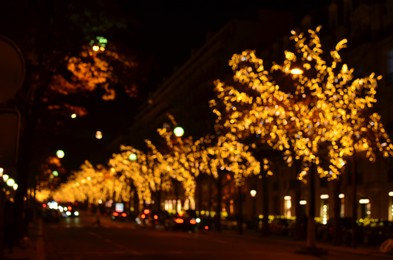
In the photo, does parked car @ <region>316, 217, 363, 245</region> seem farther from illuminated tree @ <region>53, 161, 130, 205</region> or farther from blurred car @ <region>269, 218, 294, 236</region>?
illuminated tree @ <region>53, 161, 130, 205</region>

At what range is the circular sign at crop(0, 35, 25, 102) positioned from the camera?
5980 millimetres

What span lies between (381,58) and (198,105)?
147 feet

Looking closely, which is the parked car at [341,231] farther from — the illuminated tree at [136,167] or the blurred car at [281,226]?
the illuminated tree at [136,167]

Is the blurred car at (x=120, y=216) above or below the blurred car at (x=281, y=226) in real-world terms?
below

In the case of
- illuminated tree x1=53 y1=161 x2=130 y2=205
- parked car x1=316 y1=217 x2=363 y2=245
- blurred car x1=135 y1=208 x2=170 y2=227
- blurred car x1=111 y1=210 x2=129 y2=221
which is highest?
illuminated tree x1=53 y1=161 x2=130 y2=205

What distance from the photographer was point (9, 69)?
603 cm

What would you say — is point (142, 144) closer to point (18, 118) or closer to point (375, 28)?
point (375, 28)

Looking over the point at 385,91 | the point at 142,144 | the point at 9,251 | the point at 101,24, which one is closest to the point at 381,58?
the point at 385,91

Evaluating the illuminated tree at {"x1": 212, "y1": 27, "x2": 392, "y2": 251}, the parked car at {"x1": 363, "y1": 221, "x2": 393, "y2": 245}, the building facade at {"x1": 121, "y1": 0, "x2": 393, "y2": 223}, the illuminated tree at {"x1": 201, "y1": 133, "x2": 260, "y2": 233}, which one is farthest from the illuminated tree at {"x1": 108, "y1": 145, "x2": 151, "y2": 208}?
the illuminated tree at {"x1": 212, "y1": 27, "x2": 392, "y2": 251}

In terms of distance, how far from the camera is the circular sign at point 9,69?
19.6 feet

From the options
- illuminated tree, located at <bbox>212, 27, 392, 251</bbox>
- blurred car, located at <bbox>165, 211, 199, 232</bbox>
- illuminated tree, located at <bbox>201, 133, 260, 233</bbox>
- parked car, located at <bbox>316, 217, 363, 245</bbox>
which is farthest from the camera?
blurred car, located at <bbox>165, 211, 199, 232</bbox>

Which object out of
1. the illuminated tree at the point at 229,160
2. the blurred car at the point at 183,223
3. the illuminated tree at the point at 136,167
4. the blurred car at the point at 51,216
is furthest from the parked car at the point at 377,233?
the illuminated tree at the point at 136,167

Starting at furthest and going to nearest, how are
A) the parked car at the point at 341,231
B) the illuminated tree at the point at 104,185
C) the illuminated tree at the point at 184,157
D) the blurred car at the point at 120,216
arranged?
the illuminated tree at the point at 104,185, the blurred car at the point at 120,216, the illuminated tree at the point at 184,157, the parked car at the point at 341,231

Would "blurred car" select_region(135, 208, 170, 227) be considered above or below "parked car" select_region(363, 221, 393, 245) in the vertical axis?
below
